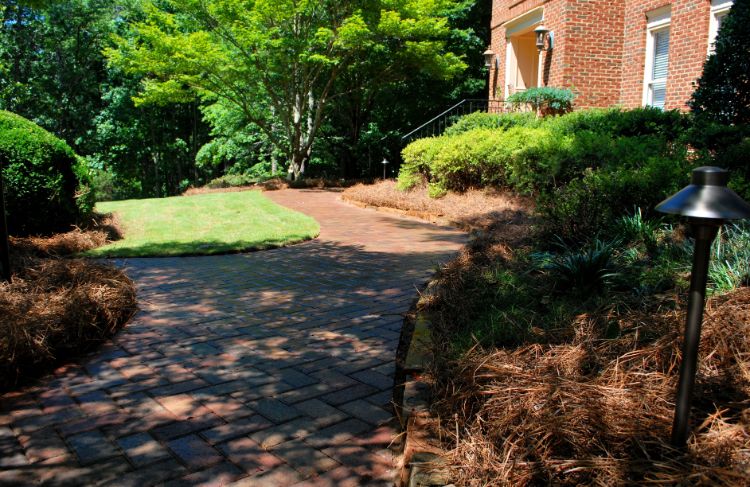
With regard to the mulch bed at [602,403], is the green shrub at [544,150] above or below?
above

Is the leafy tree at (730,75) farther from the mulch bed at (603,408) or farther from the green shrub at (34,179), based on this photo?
the green shrub at (34,179)

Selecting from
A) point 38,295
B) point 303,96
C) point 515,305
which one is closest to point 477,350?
point 515,305

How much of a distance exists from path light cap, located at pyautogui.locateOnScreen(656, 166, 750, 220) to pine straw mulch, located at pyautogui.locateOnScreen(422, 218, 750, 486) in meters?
0.83

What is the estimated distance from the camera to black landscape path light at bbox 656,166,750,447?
1.87m

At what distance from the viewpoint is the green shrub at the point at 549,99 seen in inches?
496

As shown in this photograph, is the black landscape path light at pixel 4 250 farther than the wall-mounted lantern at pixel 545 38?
No

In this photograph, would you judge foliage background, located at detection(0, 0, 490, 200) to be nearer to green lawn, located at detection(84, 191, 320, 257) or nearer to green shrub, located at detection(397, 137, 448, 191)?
green shrub, located at detection(397, 137, 448, 191)

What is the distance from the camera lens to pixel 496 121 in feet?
42.4

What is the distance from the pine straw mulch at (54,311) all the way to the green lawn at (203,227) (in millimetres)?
2463

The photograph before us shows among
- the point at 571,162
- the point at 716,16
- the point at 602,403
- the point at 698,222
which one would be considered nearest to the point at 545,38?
the point at 716,16

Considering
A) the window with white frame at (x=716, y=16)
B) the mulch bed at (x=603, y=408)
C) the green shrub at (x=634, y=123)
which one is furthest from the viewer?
the window with white frame at (x=716, y=16)

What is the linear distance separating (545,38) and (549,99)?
5.43 feet

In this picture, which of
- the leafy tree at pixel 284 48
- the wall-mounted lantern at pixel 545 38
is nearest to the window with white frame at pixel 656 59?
the wall-mounted lantern at pixel 545 38

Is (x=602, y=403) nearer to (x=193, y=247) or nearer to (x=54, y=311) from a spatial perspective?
(x=54, y=311)
